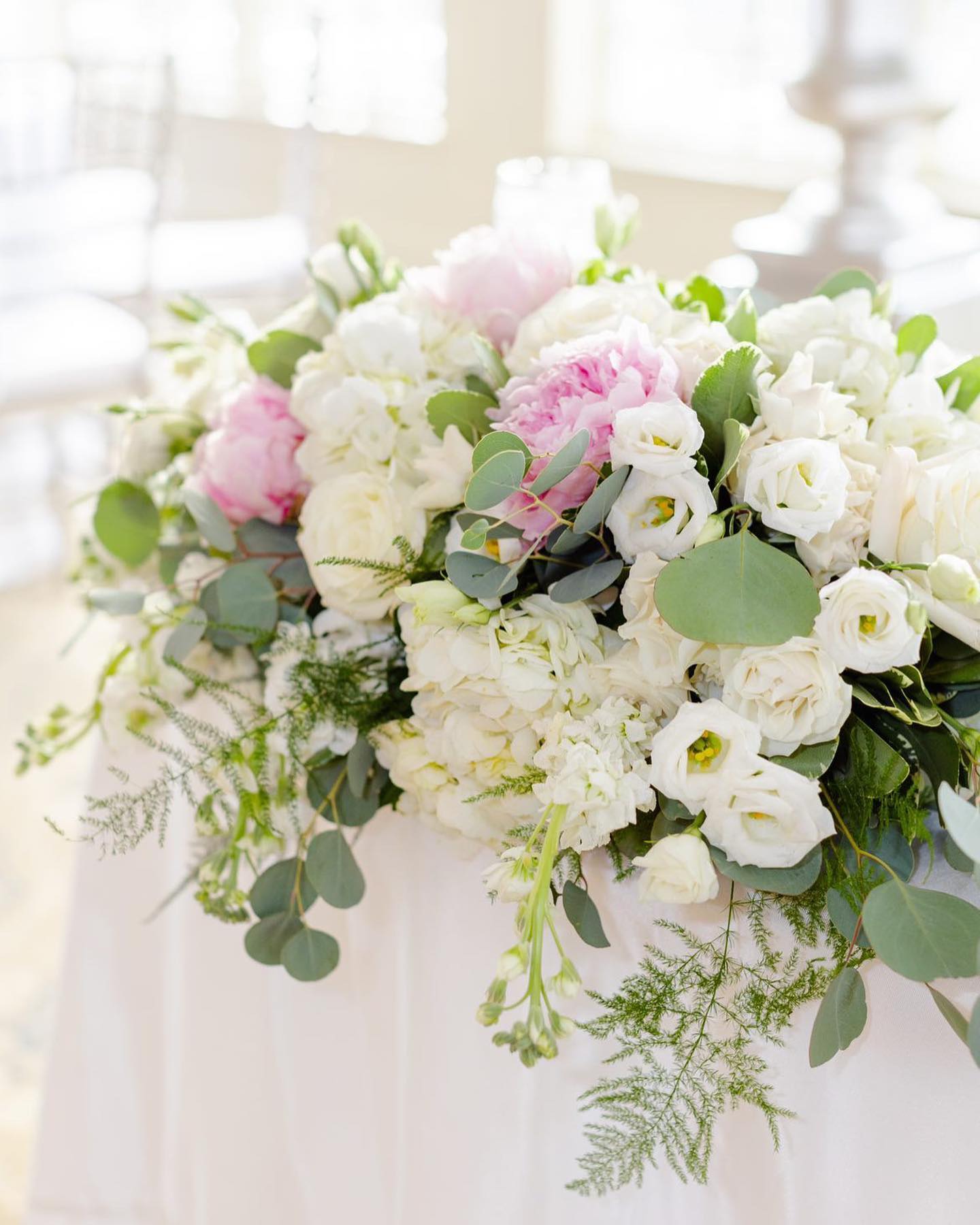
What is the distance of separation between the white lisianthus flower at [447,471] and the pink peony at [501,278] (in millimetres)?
140

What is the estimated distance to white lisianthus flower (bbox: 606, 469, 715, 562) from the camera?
0.61m

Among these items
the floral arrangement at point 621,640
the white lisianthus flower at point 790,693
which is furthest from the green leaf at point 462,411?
the white lisianthus flower at point 790,693

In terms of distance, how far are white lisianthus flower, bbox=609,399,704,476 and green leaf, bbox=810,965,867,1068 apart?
243 mm

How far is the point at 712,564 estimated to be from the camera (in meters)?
0.59

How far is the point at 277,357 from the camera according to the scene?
2.87ft

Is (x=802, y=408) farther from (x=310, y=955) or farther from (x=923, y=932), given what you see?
(x=310, y=955)

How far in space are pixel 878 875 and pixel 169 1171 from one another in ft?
2.46

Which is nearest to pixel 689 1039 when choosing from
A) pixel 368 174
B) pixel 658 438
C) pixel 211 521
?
pixel 658 438

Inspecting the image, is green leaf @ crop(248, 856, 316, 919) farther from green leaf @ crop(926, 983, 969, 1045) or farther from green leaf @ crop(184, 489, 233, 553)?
green leaf @ crop(926, 983, 969, 1045)

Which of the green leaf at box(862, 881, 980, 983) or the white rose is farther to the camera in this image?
the white rose

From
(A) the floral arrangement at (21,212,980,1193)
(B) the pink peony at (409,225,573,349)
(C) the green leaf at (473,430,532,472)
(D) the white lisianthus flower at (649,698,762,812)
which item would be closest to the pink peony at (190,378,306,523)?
(A) the floral arrangement at (21,212,980,1193)

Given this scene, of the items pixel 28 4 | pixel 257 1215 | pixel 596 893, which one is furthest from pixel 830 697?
pixel 28 4

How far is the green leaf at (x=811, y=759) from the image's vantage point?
1.94ft

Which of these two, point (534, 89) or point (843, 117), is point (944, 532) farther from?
point (534, 89)
